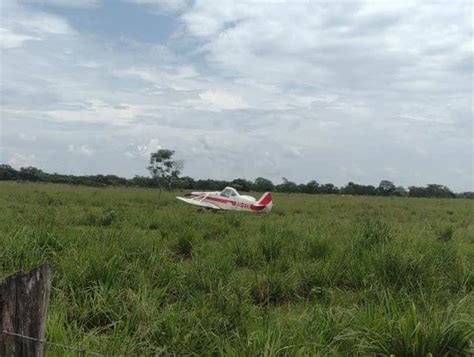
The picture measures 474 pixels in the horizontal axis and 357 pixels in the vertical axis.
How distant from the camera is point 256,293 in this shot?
18.3 ft

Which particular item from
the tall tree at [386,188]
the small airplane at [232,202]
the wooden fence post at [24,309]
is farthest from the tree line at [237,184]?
the wooden fence post at [24,309]

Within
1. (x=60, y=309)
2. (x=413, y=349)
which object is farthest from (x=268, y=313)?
(x=60, y=309)

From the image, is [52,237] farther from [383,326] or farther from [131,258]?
[383,326]

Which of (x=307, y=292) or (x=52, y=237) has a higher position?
(x=52, y=237)

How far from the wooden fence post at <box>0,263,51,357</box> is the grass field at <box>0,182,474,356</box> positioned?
1.26 meters

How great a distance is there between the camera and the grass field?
3.62 metres

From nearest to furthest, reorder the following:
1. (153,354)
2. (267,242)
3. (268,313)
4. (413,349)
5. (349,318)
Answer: (413,349) < (153,354) < (349,318) < (268,313) < (267,242)

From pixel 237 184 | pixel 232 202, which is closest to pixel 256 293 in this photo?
pixel 232 202

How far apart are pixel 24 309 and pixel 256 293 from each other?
3.63 metres

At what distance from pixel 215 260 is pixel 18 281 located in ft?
14.2

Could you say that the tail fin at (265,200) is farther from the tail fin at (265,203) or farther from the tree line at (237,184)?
the tree line at (237,184)

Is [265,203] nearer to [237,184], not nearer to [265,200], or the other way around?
[265,200]

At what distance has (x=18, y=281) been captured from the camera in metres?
2.20

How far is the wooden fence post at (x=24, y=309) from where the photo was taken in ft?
7.18
